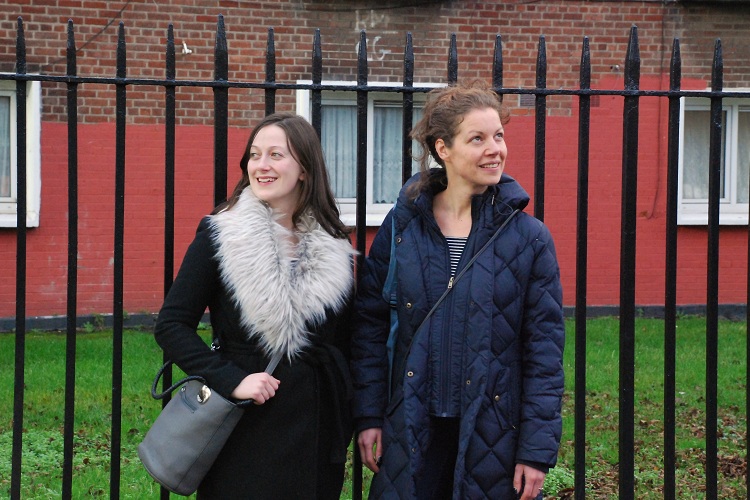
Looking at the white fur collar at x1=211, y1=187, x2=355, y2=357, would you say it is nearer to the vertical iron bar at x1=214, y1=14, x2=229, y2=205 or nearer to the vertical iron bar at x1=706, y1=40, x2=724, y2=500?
the vertical iron bar at x1=214, y1=14, x2=229, y2=205

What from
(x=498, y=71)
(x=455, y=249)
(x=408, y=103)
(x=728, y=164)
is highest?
(x=728, y=164)

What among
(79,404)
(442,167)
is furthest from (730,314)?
(442,167)

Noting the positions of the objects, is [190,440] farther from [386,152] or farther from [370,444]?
[386,152]

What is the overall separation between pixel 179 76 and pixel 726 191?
649 centimetres

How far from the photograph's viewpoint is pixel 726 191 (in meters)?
11.1

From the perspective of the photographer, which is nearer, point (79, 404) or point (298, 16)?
point (79, 404)

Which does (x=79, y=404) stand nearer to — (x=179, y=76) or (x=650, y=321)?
(x=179, y=76)

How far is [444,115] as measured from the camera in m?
2.93

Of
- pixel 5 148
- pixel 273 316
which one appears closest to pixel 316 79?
pixel 273 316

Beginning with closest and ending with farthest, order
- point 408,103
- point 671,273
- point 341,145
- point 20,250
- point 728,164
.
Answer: point 20,250
point 408,103
point 671,273
point 341,145
point 728,164

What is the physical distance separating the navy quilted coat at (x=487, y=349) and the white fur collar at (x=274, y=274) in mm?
246

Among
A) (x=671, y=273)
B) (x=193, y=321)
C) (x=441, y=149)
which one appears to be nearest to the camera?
(x=193, y=321)

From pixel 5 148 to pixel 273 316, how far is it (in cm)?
778

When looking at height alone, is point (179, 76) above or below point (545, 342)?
above
